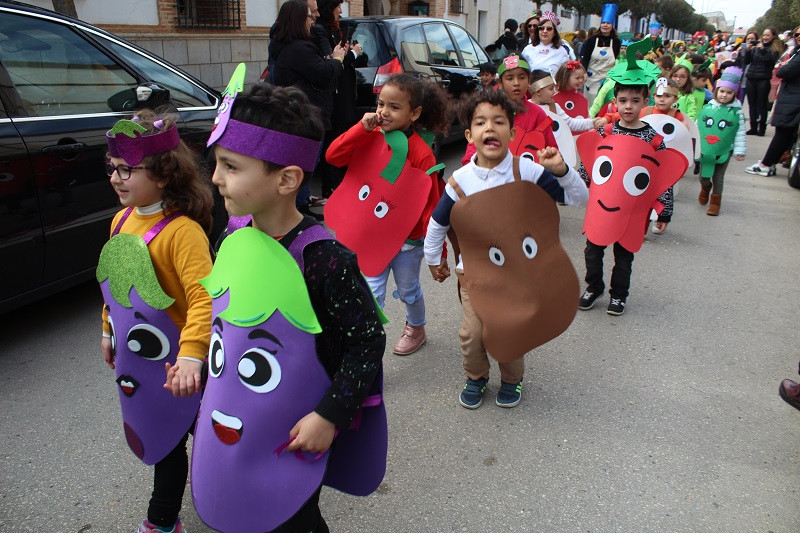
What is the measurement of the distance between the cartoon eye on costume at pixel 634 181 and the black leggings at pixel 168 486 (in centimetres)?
293

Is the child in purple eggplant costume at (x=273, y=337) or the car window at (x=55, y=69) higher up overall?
the car window at (x=55, y=69)

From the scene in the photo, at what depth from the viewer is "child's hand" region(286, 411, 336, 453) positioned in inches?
57.2

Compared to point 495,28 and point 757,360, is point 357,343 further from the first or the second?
point 495,28

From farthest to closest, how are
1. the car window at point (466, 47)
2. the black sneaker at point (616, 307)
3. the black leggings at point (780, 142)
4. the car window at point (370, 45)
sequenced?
the car window at point (466, 47)
the black leggings at point (780, 142)
the car window at point (370, 45)
the black sneaker at point (616, 307)

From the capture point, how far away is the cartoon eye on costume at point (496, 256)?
275 centimetres

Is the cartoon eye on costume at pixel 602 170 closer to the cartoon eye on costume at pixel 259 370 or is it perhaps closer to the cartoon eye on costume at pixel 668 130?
the cartoon eye on costume at pixel 668 130

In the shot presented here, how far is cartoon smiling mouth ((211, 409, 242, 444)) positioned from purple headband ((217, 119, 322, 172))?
1.94ft

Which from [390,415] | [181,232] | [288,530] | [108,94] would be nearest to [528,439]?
[390,415]

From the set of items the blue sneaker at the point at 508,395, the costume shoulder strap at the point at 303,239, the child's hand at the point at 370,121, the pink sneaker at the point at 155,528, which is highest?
the child's hand at the point at 370,121

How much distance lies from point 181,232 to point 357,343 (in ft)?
2.36

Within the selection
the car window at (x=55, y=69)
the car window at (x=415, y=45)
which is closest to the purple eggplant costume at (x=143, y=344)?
the car window at (x=55, y=69)

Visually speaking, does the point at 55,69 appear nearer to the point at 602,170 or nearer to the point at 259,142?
the point at 259,142

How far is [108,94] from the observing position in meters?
3.96

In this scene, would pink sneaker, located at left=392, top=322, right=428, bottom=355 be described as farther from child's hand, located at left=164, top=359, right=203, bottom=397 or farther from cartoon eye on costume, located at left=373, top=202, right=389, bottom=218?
child's hand, located at left=164, top=359, right=203, bottom=397
